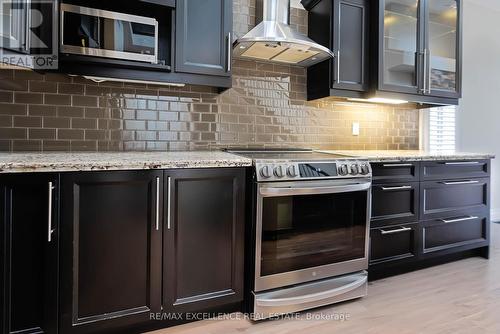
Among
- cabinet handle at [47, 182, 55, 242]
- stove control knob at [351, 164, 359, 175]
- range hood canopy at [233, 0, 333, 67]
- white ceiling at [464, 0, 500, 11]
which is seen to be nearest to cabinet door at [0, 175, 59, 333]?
cabinet handle at [47, 182, 55, 242]

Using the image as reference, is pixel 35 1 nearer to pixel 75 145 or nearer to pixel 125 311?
pixel 75 145

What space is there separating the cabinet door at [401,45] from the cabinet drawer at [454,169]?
708 millimetres

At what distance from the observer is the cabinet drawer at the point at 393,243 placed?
96.0 inches

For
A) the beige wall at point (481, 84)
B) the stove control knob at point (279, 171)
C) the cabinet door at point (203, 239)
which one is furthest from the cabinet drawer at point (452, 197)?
the cabinet door at point (203, 239)

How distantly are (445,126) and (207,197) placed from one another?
3293 millimetres

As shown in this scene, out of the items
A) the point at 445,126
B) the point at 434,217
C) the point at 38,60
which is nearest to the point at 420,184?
the point at 434,217

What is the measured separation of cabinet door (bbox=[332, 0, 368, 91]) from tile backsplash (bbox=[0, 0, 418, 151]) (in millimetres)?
348

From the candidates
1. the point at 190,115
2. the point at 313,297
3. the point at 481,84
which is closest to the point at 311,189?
the point at 313,297

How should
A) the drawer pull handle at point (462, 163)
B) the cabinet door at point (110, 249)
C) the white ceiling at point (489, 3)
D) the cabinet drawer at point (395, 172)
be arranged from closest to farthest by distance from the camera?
1. the cabinet door at point (110, 249)
2. the cabinet drawer at point (395, 172)
3. the drawer pull handle at point (462, 163)
4. the white ceiling at point (489, 3)

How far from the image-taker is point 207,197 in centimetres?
182

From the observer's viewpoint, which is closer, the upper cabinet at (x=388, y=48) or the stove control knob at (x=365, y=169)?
the stove control knob at (x=365, y=169)

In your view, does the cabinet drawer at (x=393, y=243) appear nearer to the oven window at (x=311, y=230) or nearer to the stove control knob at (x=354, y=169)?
the oven window at (x=311, y=230)

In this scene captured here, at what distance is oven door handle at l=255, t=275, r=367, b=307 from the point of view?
1931 mm

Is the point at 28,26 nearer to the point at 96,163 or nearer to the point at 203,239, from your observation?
the point at 96,163
